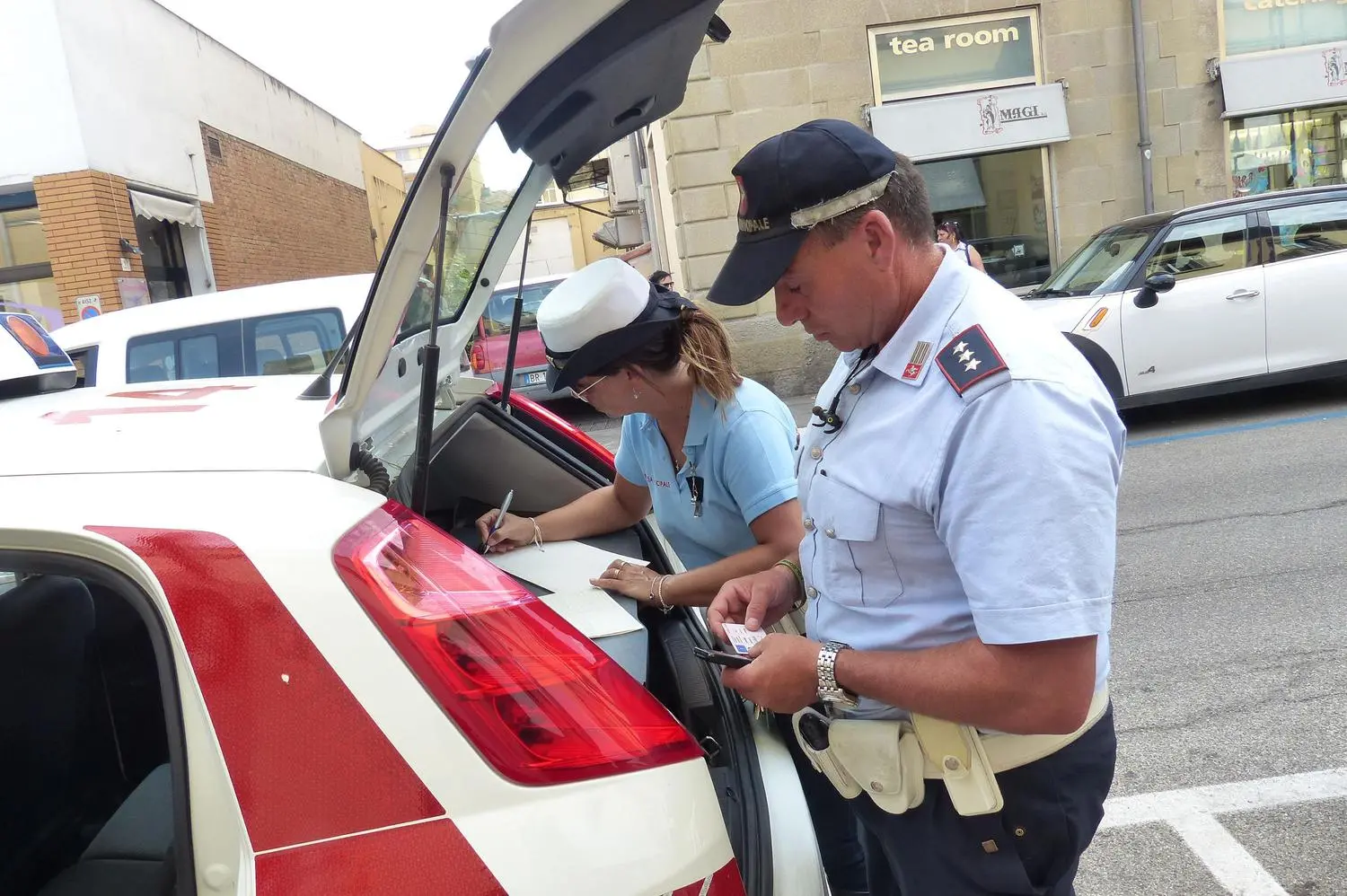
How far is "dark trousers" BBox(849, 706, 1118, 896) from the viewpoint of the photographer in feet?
4.63

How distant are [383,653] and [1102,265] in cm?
783

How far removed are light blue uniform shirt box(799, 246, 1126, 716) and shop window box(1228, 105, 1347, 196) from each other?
41.8 feet

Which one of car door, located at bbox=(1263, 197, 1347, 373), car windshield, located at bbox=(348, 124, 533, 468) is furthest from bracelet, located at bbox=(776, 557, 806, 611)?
car door, located at bbox=(1263, 197, 1347, 373)

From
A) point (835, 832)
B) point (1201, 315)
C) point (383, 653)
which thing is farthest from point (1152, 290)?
point (383, 653)

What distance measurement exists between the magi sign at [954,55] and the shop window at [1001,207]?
2.96ft

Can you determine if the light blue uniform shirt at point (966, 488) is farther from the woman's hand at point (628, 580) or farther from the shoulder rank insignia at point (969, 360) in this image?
the woman's hand at point (628, 580)

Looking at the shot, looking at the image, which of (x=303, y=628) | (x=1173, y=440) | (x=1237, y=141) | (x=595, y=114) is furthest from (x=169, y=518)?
(x=1237, y=141)

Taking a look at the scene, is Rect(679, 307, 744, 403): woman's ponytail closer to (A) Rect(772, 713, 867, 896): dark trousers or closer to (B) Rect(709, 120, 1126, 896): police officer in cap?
(B) Rect(709, 120, 1126, 896): police officer in cap

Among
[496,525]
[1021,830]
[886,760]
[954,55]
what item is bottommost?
[1021,830]

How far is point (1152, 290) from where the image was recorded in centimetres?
733

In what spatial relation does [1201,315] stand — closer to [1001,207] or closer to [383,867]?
[1001,207]

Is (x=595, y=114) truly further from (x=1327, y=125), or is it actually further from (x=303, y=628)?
(x=1327, y=125)

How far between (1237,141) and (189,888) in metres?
13.8

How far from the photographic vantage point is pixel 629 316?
213 cm
